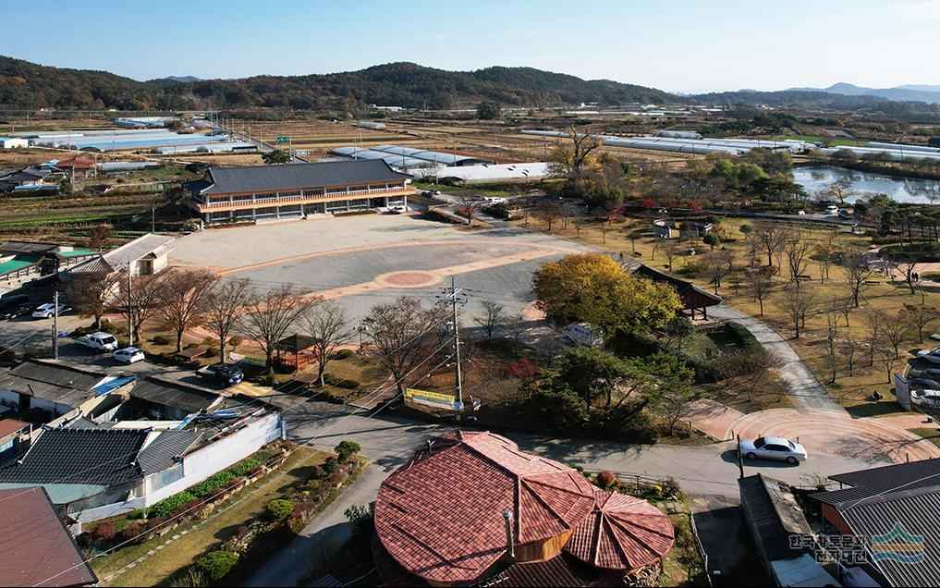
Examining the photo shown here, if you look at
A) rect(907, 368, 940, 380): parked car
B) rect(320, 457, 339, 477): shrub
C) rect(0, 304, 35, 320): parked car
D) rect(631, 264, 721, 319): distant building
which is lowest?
rect(320, 457, 339, 477): shrub

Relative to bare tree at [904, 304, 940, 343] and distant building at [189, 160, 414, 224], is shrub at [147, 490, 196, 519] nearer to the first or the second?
bare tree at [904, 304, 940, 343]

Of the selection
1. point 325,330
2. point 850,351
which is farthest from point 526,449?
point 850,351

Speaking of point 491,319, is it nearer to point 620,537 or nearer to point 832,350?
point 832,350

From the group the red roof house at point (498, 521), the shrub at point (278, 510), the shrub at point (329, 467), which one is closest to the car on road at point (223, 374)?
the shrub at point (329, 467)

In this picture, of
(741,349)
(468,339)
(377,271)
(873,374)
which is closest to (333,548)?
(468,339)

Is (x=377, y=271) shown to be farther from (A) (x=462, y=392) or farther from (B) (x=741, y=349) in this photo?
(B) (x=741, y=349)

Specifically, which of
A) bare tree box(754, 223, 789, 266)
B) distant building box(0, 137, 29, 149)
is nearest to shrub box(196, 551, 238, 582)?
bare tree box(754, 223, 789, 266)
